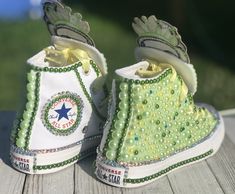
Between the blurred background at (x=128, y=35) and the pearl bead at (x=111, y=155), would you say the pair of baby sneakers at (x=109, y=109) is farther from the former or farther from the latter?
the blurred background at (x=128, y=35)

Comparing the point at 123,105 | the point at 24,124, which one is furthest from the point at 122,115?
the point at 24,124

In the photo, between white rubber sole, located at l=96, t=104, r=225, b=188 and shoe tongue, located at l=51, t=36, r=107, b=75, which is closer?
white rubber sole, located at l=96, t=104, r=225, b=188

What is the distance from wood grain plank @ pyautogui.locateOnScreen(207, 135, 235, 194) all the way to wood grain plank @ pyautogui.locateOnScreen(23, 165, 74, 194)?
1.38ft

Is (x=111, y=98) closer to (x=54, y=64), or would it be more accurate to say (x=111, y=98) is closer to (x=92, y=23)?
(x=54, y=64)

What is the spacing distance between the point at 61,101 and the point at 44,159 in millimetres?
169

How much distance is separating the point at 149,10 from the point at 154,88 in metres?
3.70

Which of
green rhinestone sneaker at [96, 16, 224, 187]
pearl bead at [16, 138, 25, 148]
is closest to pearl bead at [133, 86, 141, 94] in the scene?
green rhinestone sneaker at [96, 16, 224, 187]

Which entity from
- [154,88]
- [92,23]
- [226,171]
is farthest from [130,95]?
[92,23]

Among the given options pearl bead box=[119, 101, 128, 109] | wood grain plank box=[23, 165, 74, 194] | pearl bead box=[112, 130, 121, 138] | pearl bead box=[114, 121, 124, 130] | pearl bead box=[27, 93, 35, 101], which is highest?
pearl bead box=[119, 101, 128, 109]

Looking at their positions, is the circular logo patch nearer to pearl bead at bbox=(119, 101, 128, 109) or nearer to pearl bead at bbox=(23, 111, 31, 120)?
pearl bead at bbox=(23, 111, 31, 120)

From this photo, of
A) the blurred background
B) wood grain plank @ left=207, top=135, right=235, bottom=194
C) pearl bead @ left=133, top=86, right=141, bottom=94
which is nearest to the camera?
pearl bead @ left=133, top=86, right=141, bottom=94

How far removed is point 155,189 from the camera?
146 cm

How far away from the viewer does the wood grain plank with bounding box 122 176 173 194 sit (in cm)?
144

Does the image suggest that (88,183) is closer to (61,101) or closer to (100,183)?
(100,183)
